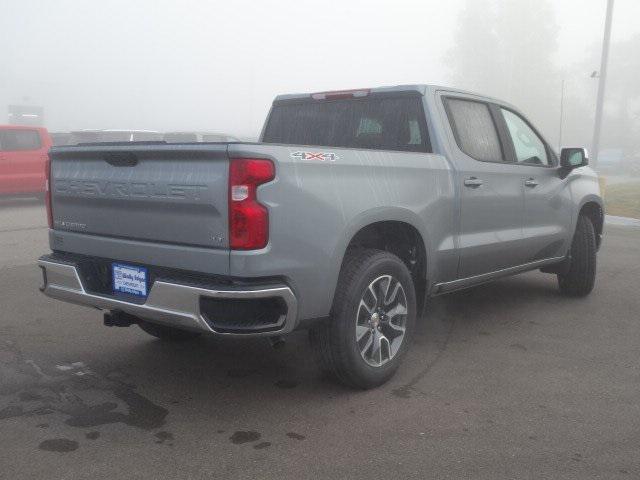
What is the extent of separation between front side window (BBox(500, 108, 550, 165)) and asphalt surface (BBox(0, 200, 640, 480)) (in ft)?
4.30

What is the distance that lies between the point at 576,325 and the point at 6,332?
14.3 feet

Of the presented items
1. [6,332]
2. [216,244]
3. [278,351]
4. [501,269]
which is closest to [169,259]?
[216,244]

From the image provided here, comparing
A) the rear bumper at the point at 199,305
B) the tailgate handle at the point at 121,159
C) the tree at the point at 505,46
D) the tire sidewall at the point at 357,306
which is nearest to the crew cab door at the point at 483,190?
the tire sidewall at the point at 357,306

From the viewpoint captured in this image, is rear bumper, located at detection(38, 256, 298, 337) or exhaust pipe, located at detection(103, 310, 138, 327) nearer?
rear bumper, located at detection(38, 256, 298, 337)

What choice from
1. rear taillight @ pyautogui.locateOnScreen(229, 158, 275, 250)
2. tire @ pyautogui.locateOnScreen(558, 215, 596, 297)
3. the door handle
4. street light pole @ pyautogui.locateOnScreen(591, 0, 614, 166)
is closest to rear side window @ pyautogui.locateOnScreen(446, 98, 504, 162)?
the door handle

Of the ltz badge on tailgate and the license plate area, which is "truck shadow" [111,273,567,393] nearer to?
the license plate area

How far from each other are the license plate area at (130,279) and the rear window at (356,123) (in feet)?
6.27

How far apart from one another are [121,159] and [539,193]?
3.36 metres

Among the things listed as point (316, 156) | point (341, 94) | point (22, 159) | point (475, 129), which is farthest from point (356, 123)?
point (22, 159)

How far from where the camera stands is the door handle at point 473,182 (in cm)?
447

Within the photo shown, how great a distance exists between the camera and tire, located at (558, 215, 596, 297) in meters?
6.05

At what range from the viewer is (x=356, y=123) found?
4.75 meters

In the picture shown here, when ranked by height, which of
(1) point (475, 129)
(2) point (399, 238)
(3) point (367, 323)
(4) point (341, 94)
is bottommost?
(3) point (367, 323)

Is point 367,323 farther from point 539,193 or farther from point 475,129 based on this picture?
point 539,193
